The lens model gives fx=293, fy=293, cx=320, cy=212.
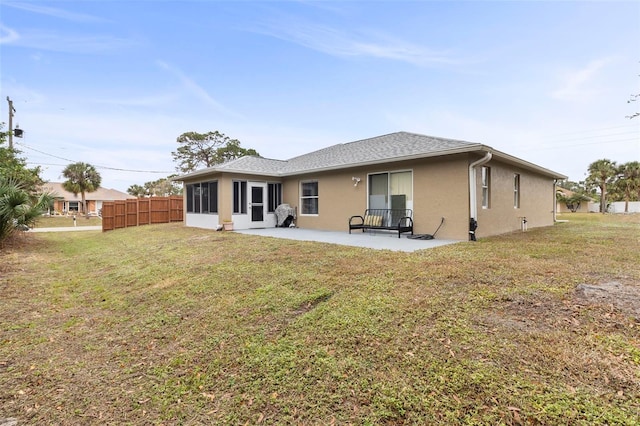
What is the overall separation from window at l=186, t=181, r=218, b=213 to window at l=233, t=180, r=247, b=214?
0.84 metres

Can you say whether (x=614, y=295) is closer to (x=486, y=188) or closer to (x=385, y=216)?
(x=486, y=188)

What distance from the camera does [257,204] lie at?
13.5m

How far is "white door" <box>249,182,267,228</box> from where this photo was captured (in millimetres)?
13273

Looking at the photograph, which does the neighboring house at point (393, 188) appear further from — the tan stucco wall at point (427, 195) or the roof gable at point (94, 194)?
the roof gable at point (94, 194)

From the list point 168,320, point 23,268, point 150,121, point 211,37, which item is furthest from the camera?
point 150,121

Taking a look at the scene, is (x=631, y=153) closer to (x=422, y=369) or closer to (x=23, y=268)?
(x=422, y=369)

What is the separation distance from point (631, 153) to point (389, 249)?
3776cm

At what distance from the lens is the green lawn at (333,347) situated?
2086mm

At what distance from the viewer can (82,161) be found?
30422 mm

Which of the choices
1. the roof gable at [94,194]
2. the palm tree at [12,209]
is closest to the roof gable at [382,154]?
the palm tree at [12,209]

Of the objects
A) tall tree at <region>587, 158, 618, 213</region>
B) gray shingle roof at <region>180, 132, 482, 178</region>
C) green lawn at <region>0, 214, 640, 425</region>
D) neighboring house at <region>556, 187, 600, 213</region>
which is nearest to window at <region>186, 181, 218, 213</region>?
gray shingle roof at <region>180, 132, 482, 178</region>

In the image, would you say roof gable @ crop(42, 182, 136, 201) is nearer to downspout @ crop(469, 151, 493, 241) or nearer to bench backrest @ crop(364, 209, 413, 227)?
bench backrest @ crop(364, 209, 413, 227)

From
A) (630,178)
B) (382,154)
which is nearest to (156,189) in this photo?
(382,154)

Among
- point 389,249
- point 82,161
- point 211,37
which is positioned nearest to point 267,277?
point 389,249
